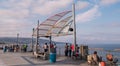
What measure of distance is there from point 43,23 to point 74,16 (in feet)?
22.5

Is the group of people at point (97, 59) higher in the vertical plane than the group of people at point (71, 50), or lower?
lower

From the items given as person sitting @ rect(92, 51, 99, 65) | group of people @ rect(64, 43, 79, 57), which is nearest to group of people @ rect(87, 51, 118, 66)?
person sitting @ rect(92, 51, 99, 65)

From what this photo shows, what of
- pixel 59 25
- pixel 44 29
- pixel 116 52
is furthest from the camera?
pixel 44 29

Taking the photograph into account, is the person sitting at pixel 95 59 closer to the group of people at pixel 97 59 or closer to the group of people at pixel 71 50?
the group of people at pixel 97 59

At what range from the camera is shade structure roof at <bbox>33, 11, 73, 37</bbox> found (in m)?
27.1

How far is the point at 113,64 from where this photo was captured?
61.8 feet

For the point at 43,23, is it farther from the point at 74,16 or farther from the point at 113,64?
the point at 113,64

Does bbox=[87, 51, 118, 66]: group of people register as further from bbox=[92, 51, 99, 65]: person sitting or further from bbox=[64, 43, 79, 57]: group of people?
bbox=[64, 43, 79, 57]: group of people

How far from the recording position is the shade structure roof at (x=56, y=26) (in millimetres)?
27125

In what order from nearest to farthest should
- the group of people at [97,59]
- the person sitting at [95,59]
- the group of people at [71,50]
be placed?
the group of people at [97,59], the person sitting at [95,59], the group of people at [71,50]

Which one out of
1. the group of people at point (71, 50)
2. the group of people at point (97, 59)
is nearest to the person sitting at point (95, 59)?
the group of people at point (97, 59)

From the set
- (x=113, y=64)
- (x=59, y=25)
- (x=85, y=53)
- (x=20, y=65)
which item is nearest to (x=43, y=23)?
(x=59, y=25)

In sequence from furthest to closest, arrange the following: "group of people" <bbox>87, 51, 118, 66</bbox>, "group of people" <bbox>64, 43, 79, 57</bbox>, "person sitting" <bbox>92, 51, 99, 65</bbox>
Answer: "group of people" <bbox>64, 43, 79, 57</bbox> < "person sitting" <bbox>92, 51, 99, 65</bbox> < "group of people" <bbox>87, 51, 118, 66</bbox>

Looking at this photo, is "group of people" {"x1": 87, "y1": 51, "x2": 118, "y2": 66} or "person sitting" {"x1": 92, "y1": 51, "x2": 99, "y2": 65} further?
"person sitting" {"x1": 92, "y1": 51, "x2": 99, "y2": 65}
